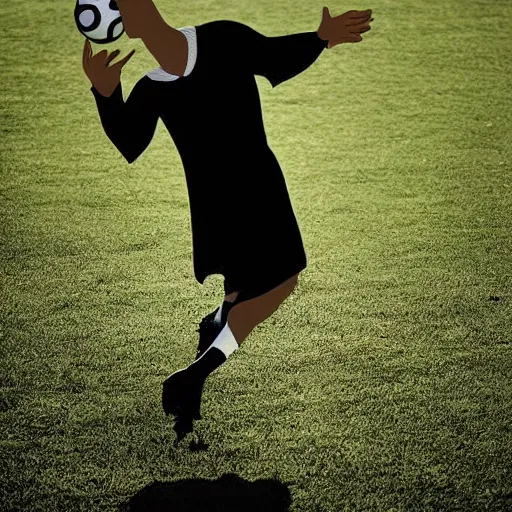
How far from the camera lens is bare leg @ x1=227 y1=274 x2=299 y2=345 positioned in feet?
10.6

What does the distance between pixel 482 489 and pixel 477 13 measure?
25.8 feet

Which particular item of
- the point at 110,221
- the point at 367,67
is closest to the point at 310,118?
the point at 367,67

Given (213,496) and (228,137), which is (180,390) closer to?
(213,496)

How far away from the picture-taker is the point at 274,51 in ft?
9.81

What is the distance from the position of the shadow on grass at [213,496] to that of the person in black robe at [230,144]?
50cm

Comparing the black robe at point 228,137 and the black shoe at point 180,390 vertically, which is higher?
the black robe at point 228,137

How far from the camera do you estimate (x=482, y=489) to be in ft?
10.5

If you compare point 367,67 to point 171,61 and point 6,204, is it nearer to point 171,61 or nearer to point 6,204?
point 6,204

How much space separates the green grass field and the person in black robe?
62 cm

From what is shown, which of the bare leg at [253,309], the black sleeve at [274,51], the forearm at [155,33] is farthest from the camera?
the bare leg at [253,309]

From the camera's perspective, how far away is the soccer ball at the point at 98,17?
8.96 feet

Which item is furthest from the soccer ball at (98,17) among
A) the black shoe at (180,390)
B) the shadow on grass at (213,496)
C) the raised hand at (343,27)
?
the shadow on grass at (213,496)

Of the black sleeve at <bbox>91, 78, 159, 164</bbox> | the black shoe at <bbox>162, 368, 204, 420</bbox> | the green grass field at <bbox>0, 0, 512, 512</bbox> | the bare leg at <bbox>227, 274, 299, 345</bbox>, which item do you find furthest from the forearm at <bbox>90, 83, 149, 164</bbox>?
the green grass field at <bbox>0, 0, 512, 512</bbox>

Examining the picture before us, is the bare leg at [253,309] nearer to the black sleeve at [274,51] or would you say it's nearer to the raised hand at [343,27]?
the black sleeve at [274,51]
